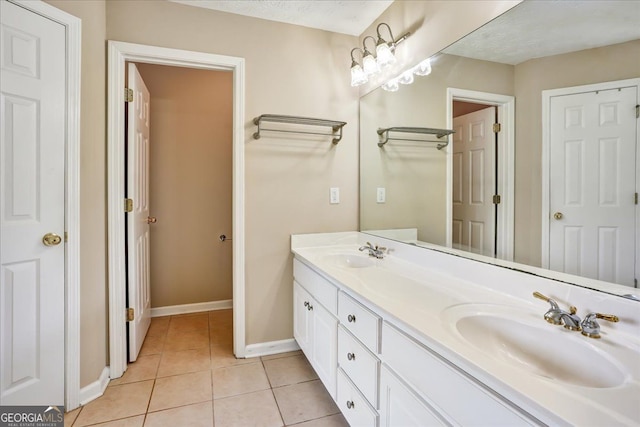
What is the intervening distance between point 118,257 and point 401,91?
204 centimetres

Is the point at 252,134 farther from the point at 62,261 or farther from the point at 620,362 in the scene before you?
the point at 620,362

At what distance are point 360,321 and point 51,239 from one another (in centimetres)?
153

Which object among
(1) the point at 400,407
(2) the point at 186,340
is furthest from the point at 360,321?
(2) the point at 186,340

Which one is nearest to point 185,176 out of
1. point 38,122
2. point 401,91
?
point 38,122

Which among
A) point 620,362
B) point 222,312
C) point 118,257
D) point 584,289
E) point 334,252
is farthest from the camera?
point 222,312

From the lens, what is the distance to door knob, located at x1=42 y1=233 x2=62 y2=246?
151cm

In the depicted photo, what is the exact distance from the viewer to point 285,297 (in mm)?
2295

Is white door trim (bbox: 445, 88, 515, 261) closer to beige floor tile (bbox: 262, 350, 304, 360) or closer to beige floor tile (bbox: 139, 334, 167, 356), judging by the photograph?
beige floor tile (bbox: 262, 350, 304, 360)

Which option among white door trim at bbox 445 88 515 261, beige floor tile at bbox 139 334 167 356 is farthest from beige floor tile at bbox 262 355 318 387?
white door trim at bbox 445 88 515 261

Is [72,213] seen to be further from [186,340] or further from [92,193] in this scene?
[186,340]

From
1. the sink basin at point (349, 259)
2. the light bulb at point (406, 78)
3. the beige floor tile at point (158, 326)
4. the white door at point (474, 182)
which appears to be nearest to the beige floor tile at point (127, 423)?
the beige floor tile at point (158, 326)

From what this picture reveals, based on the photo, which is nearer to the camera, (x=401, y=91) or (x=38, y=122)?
(x=38, y=122)

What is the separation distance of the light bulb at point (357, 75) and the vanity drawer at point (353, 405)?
1812 mm

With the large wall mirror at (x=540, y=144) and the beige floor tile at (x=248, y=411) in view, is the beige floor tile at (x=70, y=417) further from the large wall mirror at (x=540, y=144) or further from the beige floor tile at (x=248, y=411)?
the large wall mirror at (x=540, y=144)
